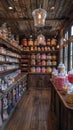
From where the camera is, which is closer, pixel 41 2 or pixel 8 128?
pixel 8 128

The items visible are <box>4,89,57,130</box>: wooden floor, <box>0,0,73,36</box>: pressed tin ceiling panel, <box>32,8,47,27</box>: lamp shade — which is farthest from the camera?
<box>0,0,73,36</box>: pressed tin ceiling panel

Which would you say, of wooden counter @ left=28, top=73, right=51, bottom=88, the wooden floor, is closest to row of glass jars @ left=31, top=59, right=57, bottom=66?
wooden counter @ left=28, top=73, right=51, bottom=88

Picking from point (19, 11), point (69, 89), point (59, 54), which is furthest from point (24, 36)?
point (69, 89)

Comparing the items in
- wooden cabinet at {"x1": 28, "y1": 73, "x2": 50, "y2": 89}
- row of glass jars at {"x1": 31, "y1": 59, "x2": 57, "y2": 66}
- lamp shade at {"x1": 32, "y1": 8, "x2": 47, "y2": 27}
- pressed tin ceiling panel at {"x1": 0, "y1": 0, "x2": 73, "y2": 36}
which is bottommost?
wooden cabinet at {"x1": 28, "y1": 73, "x2": 50, "y2": 89}

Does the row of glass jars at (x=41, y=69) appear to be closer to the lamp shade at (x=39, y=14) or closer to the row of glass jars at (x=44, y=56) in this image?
the row of glass jars at (x=44, y=56)

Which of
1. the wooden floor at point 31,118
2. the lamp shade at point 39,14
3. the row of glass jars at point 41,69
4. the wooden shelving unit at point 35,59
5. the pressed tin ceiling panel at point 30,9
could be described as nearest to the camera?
the lamp shade at point 39,14

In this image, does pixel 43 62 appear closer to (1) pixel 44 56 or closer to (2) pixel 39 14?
(1) pixel 44 56

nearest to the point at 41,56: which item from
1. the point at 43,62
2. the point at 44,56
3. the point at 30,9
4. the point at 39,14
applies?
the point at 44,56

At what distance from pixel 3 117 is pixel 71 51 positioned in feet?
11.0

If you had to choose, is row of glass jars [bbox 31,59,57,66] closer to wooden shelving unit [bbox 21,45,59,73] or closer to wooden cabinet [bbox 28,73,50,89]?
wooden shelving unit [bbox 21,45,59,73]

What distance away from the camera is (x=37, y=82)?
9.10 m

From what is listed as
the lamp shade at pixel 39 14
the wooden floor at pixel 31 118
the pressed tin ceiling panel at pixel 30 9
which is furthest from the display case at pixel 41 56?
the lamp shade at pixel 39 14

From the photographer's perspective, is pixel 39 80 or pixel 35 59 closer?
pixel 39 80

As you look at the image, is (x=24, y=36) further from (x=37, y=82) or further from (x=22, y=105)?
(x=22, y=105)
